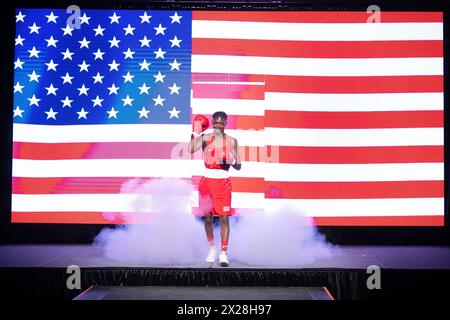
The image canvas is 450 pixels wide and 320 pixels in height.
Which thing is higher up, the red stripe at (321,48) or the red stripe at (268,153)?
the red stripe at (321,48)

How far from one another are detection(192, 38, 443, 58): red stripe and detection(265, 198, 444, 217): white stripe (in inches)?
63.6

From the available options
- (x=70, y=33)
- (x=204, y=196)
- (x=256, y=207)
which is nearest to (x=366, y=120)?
(x=256, y=207)

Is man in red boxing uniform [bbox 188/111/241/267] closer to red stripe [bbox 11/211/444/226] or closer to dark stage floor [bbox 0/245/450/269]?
dark stage floor [bbox 0/245/450/269]

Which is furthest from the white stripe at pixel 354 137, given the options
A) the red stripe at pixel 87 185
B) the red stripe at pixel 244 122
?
the red stripe at pixel 87 185

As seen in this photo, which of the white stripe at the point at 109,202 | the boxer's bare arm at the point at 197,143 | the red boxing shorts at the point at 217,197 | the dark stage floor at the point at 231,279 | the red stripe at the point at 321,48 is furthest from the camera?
the red stripe at the point at 321,48

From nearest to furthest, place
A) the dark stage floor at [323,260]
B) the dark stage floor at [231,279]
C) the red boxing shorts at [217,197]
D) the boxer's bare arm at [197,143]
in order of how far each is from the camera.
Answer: the dark stage floor at [231,279]
the dark stage floor at [323,260]
the red boxing shorts at [217,197]
the boxer's bare arm at [197,143]

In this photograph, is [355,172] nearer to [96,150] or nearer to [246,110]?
[246,110]

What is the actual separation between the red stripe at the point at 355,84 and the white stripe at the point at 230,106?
258 millimetres

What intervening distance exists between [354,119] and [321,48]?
88cm

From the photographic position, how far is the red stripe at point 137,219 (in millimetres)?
6023

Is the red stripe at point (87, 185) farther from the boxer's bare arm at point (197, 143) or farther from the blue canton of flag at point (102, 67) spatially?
the boxer's bare arm at point (197, 143)

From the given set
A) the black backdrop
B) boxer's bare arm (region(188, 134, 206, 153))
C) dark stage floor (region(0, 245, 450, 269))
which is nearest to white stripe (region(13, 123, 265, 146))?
the black backdrop
